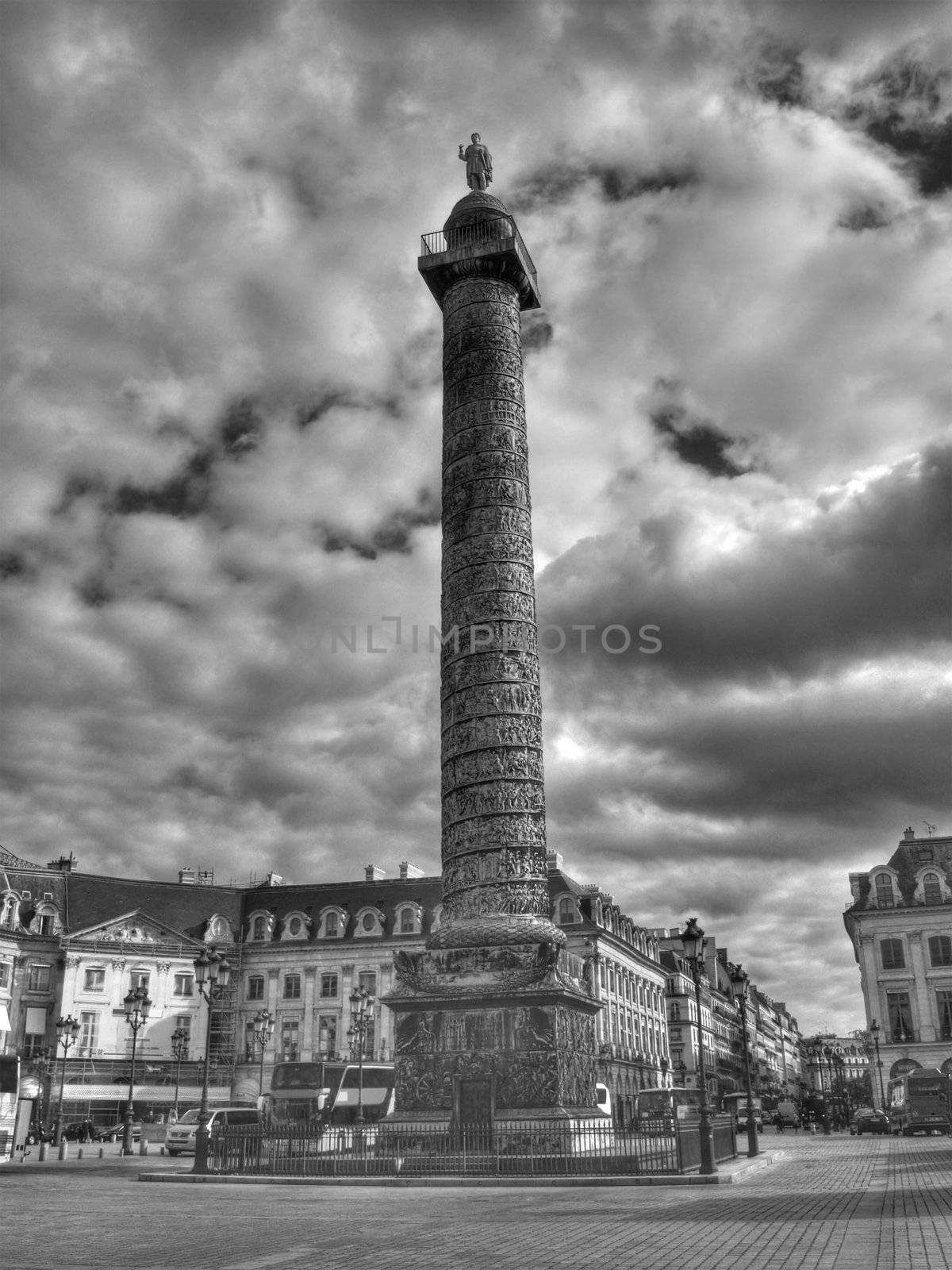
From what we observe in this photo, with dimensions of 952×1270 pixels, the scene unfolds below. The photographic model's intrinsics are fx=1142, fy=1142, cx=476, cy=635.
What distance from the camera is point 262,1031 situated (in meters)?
50.7

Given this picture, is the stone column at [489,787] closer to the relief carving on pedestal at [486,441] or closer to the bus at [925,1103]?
the relief carving on pedestal at [486,441]

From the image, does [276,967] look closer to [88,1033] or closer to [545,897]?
[88,1033]

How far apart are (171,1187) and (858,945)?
42.7 m

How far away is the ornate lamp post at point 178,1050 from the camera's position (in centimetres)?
4687

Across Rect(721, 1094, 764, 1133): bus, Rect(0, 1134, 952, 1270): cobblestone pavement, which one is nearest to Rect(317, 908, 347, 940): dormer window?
Rect(721, 1094, 764, 1133): bus

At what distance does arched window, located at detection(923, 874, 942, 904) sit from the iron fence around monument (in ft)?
109

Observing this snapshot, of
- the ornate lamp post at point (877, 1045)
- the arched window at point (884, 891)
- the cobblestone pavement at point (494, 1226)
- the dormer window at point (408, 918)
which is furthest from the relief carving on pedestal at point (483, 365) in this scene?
the ornate lamp post at point (877, 1045)

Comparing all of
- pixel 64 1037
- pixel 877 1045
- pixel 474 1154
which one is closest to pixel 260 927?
pixel 64 1037

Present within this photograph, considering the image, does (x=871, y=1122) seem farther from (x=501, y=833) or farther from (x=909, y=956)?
(x=501, y=833)

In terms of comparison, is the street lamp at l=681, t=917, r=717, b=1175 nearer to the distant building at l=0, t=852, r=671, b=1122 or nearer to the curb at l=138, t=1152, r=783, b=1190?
the curb at l=138, t=1152, r=783, b=1190

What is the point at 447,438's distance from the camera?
28.3 m

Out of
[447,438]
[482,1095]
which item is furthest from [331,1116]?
[447,438]

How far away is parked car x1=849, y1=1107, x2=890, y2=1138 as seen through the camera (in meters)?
38.2

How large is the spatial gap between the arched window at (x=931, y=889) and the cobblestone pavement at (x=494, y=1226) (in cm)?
3421
